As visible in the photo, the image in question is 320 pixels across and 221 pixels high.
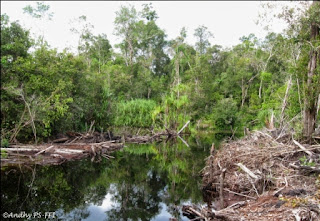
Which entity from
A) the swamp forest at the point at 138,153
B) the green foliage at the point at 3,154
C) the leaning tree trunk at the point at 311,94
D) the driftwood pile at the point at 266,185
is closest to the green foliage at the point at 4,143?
the swamp forest at the point at 138,153

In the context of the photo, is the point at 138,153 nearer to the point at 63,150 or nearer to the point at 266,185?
the point at 63,150

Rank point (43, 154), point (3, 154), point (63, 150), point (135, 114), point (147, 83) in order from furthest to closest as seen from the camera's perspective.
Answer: point (147, 83) → point (135, 114) → point (63, 150) → point (43, 154) → point (3, 154)

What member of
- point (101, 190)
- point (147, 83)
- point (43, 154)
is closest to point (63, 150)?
point (43, 154)

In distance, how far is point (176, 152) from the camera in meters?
16.1

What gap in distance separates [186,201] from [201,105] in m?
27.3

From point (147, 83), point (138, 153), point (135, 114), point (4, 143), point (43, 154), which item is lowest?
point (138, 153)

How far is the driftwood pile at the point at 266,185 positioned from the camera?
462 cm

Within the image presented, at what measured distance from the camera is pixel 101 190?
8.55 m

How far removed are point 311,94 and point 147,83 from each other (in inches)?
1103

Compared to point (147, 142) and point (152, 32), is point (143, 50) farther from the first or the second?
point (147, 142)

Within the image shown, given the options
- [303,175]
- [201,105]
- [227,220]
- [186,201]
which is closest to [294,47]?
[303,175]

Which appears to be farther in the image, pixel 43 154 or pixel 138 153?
pixel 138 153

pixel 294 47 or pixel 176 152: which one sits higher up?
pixel 294 47

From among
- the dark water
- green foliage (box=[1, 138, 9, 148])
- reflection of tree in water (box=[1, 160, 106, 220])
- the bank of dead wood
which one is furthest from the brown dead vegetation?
reflection of tree in water (box=[1, 160, 106, 220])
